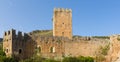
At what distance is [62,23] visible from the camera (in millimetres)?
53156

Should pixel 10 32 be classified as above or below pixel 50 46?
above

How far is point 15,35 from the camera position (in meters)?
47.6

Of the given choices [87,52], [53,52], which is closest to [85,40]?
[87,52]

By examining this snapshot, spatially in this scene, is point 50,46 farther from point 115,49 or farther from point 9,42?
point 115,49

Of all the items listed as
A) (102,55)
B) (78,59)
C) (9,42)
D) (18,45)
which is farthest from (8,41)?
(102,55)

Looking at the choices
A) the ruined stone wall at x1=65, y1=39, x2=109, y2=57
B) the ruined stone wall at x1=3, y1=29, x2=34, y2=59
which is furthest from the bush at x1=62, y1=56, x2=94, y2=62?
the ruined stone wall at x1=3, y1=29, x2=34, y2=59

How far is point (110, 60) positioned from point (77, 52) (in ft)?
55.2

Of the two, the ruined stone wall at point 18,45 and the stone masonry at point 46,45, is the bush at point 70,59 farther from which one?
the ruined stone wall at point 18,45

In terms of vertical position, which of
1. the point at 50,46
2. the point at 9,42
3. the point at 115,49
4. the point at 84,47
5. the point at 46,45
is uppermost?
the point at 9,42

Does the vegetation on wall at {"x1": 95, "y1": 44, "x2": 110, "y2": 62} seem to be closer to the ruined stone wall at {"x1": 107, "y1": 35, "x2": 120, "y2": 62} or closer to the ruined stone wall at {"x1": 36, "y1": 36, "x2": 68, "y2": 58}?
the ruined stone wall at {"x1": 107, "y1": 35, "x2": 120, "y2": 62}

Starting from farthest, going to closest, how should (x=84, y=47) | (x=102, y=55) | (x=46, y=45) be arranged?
(x=84, y=47)
(x=46, y=45)
(x=102, y=55)

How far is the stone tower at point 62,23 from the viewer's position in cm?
5316

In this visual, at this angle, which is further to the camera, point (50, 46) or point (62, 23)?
point (62, 23)

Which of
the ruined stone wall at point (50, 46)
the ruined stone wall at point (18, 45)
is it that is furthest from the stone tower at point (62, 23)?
the ruined stone wall at point (18, 45)
